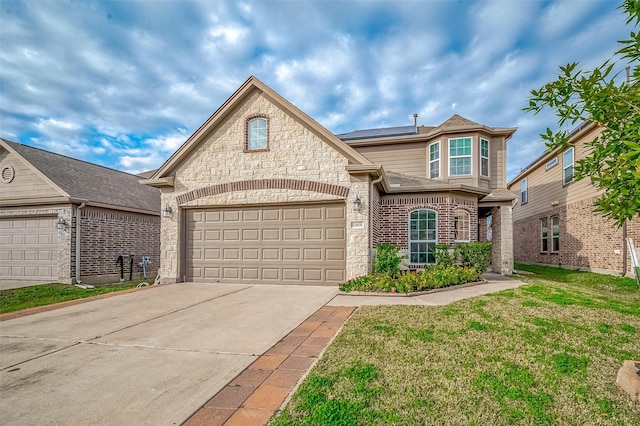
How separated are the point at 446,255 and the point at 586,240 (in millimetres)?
7917

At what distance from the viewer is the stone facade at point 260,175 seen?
29.9 feet

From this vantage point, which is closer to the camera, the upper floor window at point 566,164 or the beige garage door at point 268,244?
the beige garage door at point 268,244

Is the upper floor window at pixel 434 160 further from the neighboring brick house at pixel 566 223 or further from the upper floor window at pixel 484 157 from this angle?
the neighboring brick house at pixel 566 223

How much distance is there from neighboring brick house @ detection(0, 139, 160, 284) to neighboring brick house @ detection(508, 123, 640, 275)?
16.1 m

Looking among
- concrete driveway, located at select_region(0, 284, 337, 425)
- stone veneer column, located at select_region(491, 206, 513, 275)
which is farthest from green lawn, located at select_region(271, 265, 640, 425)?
stone veneer column, located at select_region(491, 206, 513, 275)

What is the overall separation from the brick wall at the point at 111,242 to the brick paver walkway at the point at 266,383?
1088 centimetres

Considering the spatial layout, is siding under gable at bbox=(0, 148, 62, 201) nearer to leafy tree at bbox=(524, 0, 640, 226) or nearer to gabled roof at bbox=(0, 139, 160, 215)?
gabled roof at bbox=(0, 139, 160, 215)

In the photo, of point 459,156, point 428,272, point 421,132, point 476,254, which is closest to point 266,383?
point 428,272

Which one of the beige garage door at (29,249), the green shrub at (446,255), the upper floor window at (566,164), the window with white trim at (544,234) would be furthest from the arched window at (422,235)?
the beige garage door at (29,249)

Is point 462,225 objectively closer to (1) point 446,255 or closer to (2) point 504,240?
(2) point 504,240

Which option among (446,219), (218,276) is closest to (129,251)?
(218,276)

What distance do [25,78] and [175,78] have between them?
250 inches

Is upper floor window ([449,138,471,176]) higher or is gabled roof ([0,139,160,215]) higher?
upper floor window ([449,138,471,176])

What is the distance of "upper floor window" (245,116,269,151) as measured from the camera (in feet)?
32.8
